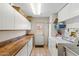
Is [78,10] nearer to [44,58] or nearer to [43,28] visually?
[44,58]

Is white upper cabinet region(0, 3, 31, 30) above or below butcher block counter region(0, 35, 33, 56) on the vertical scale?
above

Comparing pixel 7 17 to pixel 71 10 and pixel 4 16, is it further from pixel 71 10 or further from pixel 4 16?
pixel 71 10

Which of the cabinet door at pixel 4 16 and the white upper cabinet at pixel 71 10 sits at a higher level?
the white upper cabinet at pixel 71 10

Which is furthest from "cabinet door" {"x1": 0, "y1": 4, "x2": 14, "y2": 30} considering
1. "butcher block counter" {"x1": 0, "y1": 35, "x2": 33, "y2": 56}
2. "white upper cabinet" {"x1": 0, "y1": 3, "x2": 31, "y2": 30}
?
"butcher block counter" {"x1": 0, "y1": 35, "x2": 33, "y2": 56}

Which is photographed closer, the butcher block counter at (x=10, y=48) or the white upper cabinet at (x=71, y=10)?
the butcher block counter at (x=10, y=48)

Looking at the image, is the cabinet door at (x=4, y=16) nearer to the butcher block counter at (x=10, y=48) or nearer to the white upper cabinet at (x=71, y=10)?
the butcher block counter at (x=10, y=48)

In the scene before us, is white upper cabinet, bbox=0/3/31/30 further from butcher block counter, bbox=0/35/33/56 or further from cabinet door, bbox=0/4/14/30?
butcher block counter, bbox=0/35/33/56

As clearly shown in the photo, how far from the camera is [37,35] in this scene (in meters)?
8.37

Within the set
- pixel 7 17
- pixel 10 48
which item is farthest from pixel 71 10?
pixel 10 48

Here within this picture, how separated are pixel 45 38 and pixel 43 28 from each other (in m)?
0.72

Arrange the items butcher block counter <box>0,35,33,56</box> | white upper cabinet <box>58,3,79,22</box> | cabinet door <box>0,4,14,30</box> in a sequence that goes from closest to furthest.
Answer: butcher block counter <box>0,35,33,56</box>
cabinet door <box>0,4,14,30</box>
white upper cabinet <box>58,3,79,22</box>

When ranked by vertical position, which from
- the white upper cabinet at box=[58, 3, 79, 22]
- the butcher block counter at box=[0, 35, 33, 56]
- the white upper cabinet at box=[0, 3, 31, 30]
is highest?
the white upper cabinet at box=[58, 3, 79, 22]

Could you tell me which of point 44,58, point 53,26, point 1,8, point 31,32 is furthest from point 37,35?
point 44,58

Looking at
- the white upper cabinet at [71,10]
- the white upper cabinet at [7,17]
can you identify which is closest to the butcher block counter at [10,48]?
the white upper cabinet at [7,17]
